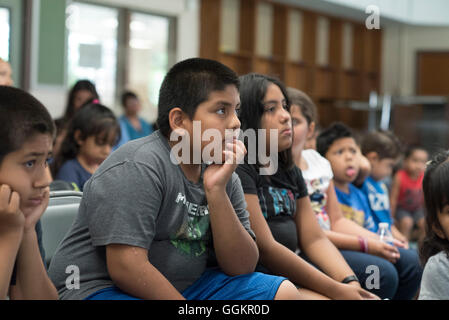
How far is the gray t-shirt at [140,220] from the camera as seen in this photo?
1.30 m

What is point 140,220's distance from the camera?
129 cm

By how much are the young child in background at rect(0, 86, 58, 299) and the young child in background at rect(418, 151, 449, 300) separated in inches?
35.5

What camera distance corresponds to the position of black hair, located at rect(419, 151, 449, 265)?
1.49m

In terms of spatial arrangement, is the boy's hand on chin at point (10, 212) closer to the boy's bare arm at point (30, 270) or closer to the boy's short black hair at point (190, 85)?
the boy's bare arm at point (30, 270)

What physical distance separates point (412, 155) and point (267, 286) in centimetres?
373

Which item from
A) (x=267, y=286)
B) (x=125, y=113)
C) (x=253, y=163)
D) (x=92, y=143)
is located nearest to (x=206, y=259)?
(x=267, y=286)

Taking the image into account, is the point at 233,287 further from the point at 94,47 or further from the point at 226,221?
the point at 94,47

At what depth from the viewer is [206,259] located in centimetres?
148

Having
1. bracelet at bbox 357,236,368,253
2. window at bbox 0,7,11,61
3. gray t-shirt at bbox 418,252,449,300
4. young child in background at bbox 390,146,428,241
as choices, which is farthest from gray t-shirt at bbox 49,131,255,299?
window at bbox 0,7,11,61

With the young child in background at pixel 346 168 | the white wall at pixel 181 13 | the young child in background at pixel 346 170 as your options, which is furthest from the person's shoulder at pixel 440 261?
the white wall at pixel 181 13

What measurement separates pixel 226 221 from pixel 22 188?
492 millimetres

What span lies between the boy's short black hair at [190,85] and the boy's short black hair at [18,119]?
35 cm

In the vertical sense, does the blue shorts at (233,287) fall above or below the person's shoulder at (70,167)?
below

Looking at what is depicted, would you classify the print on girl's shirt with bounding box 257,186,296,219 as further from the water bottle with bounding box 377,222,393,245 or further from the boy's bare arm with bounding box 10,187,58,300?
the boy's bare arm with bounding box 10,187,58,300
